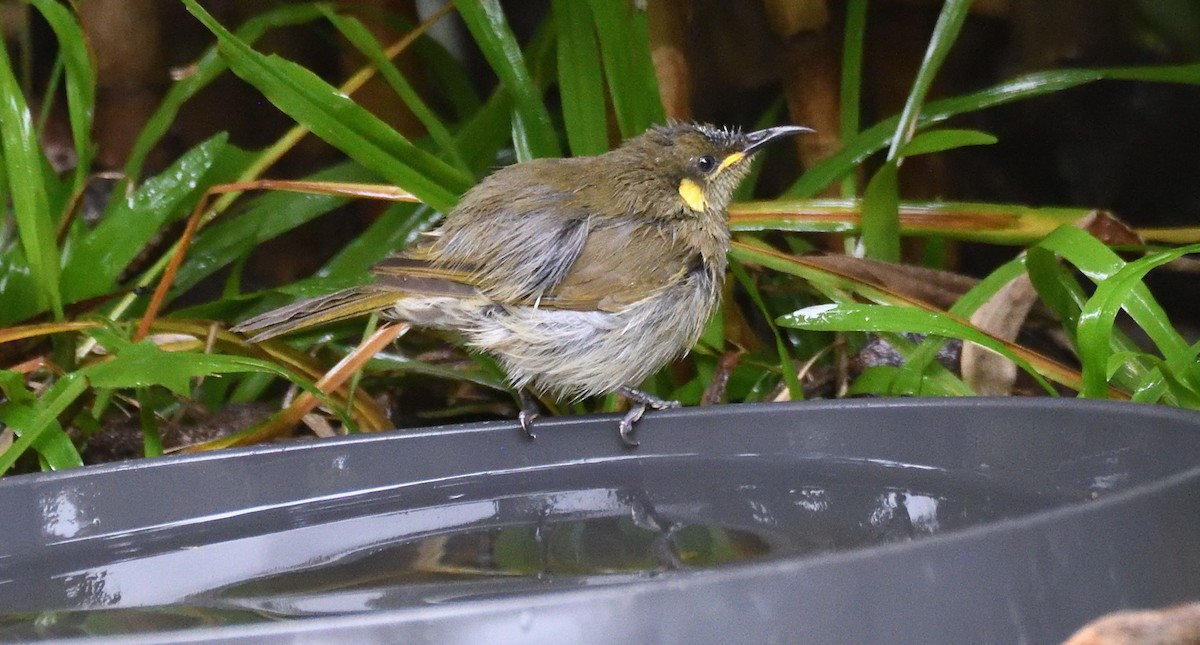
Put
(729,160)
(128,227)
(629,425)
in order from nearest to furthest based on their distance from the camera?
(629,425), (729,160), (128,227)

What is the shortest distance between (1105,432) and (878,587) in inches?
38.9

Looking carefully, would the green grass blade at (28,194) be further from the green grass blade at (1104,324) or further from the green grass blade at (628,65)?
the green grass blade at (1104,324)

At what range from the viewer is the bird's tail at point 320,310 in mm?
2449

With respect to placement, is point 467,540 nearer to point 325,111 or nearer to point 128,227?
point 325,111

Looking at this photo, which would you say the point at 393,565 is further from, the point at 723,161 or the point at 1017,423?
the point at 723,161

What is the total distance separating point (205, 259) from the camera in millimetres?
3238

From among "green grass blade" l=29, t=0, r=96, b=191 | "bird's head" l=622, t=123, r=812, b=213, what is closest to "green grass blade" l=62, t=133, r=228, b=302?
"green grass blade" l=29, t=0, r=96, b=191

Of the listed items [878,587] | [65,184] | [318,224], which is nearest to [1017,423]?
[878,587]

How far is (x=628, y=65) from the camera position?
116 inches

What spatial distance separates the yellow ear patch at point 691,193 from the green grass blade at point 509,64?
0.51 meters

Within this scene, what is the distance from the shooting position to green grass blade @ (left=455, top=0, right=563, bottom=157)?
2.97 m

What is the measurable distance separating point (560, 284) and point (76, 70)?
1.51 m

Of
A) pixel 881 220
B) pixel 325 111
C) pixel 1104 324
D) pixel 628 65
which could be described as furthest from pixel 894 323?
pixel 325 111

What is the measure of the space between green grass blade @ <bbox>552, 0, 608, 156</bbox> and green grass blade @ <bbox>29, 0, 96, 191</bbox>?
1260 mm
